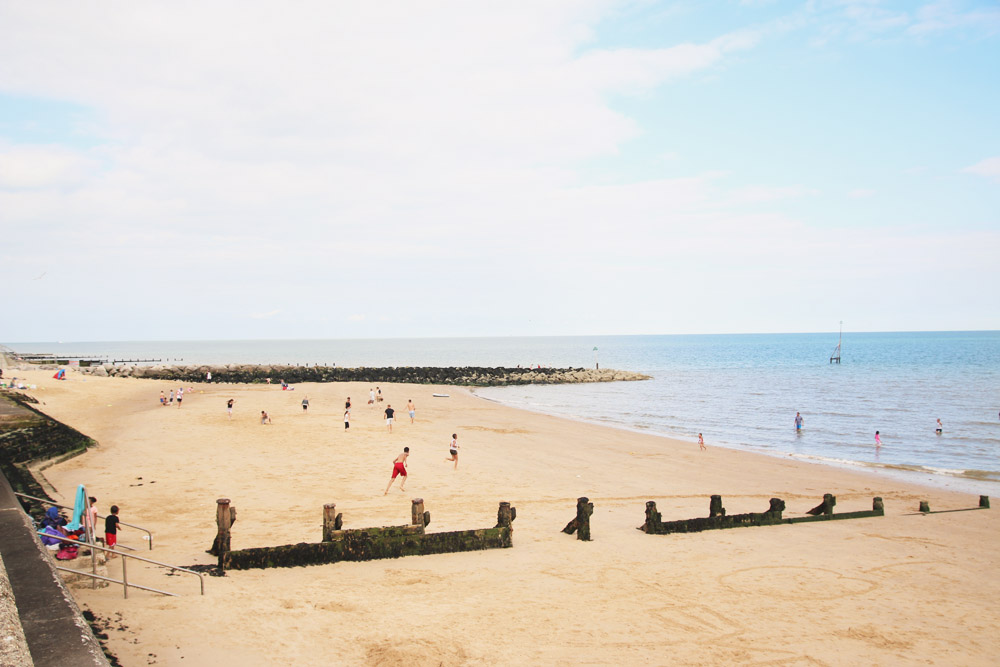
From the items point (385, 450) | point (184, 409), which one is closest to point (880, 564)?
point (385, 450)

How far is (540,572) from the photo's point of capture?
39.5 feet

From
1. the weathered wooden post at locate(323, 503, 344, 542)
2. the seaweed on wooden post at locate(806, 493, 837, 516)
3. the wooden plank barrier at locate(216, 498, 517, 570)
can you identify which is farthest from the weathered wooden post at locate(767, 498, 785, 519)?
the weathered wooden post at locate(323, 503, 344, 542)

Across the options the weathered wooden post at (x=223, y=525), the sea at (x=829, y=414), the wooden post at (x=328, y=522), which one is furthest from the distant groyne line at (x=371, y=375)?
the weathered wooden post at (x=223, y=525)

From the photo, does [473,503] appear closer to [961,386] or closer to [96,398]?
[96,398]

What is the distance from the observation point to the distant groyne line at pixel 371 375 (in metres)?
69.9

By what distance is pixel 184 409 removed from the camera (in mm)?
37375

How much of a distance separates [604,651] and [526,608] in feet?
5.83

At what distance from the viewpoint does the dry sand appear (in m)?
8.99

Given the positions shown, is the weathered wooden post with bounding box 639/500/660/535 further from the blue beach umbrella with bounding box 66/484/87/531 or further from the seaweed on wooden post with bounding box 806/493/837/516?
the blue beach umbrella with bounding box 66/484/87/531

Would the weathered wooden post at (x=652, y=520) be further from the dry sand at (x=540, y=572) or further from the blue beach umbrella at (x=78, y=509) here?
the blue beach umbrella at (x=78, y=509)

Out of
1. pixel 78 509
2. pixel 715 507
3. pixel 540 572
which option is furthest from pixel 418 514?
pixel 715 507

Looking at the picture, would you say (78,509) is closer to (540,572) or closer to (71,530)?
(71,530)

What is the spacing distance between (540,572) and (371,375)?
2622 inches

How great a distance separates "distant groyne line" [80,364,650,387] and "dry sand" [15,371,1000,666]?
→ 4494 cm
